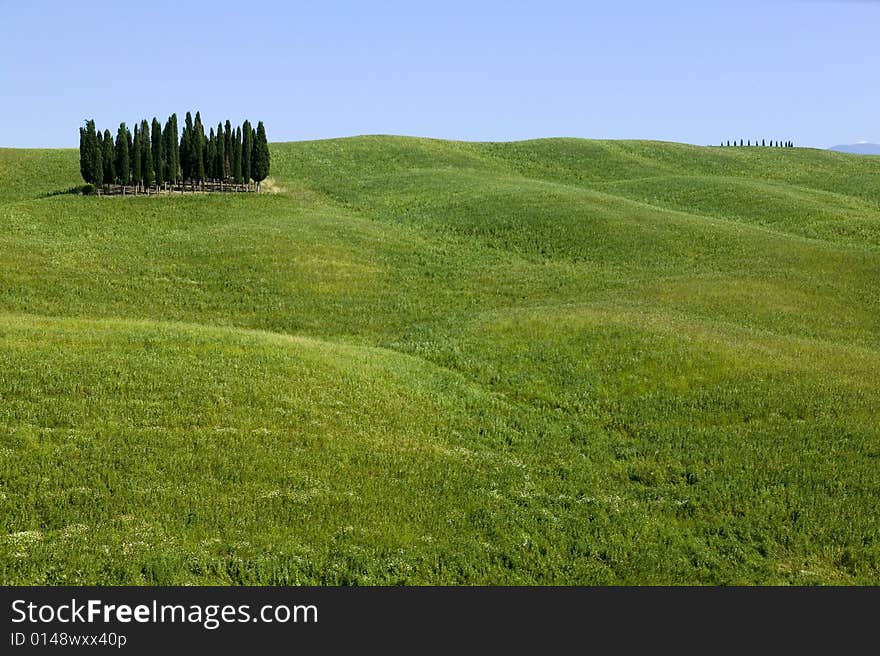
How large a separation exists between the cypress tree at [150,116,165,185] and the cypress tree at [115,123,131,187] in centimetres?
252

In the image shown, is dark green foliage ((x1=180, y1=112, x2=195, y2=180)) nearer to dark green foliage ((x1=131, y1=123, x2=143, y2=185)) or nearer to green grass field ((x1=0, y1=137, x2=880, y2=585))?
dark green foliage ((x1=131, y1=123, x2=143, y2=185))

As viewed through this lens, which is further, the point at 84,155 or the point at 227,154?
the point at 227,154

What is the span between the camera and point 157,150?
70625 mm

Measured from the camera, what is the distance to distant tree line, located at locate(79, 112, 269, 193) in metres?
68.4

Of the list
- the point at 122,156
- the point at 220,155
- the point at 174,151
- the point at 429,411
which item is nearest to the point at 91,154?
the point at 122,156

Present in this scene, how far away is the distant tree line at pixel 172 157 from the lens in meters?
68.4

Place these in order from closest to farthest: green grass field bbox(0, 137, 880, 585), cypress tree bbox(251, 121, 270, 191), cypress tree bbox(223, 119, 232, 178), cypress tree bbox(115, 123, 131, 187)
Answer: green grass field bbox(0, 137, 880, 585), cypress tree bbox(115, 123, 131, 187), cypress tree bbox(223, 119, 232, 178), cypress tree bbox(251, 121, 270, 191)

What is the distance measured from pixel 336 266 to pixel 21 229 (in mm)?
25656

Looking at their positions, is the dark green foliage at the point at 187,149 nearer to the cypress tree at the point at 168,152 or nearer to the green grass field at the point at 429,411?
the cypress tree at the point at 168,152

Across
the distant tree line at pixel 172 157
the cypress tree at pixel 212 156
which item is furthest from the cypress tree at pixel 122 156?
the cypress tree at pixel 212 156

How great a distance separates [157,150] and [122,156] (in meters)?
3.43

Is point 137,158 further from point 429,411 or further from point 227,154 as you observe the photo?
point 429,411

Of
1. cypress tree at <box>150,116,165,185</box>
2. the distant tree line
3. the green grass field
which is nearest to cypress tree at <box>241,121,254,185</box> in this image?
the distant tree line

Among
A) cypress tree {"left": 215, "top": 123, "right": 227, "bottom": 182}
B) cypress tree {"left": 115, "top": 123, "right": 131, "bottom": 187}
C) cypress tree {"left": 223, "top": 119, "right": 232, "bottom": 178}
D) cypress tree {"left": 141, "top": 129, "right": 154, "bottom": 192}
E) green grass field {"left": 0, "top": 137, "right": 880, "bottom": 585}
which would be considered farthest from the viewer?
cypress tree {"left": 223, "top": 119, "right": 232, "bottom": 178}
